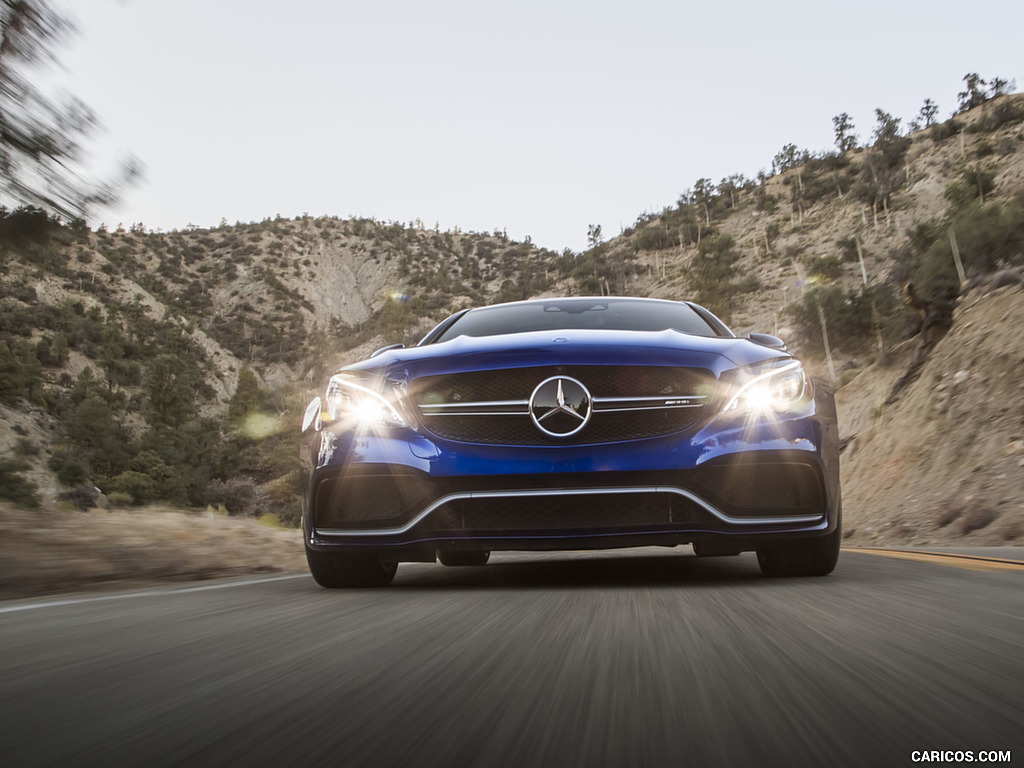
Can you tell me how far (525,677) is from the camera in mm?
2367

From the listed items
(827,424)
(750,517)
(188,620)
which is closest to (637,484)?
(750,517)

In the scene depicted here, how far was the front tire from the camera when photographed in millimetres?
4787

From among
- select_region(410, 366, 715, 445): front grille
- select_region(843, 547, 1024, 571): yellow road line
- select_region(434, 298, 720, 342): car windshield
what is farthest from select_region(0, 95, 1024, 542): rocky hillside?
select_region(843, 547, 1024, 571): yellow road line

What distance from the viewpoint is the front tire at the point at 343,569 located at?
188 inches

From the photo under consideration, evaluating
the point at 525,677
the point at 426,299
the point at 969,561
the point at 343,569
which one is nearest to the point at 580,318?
the point at 343,569

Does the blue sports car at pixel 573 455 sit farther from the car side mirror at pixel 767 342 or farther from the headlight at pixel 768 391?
the car side mirror at pixel 767 342

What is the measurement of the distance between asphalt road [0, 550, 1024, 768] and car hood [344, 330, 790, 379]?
1.06 meters

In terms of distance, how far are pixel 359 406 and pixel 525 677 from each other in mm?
2482

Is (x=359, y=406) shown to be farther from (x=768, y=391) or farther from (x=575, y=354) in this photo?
(x=768, y=391)

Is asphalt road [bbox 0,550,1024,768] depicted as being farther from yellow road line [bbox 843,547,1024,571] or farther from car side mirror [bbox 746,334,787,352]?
car side mirror [bbox 746,334,787,352]

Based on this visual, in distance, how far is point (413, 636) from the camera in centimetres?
308

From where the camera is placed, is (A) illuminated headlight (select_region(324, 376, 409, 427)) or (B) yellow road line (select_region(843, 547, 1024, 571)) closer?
(A) illuminated headlight (select_region(324, 376, 409, 427))

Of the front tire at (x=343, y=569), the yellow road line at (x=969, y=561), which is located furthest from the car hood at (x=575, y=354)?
the yellow road line at (x=969, y=561)

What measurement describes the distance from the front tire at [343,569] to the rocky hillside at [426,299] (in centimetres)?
467
